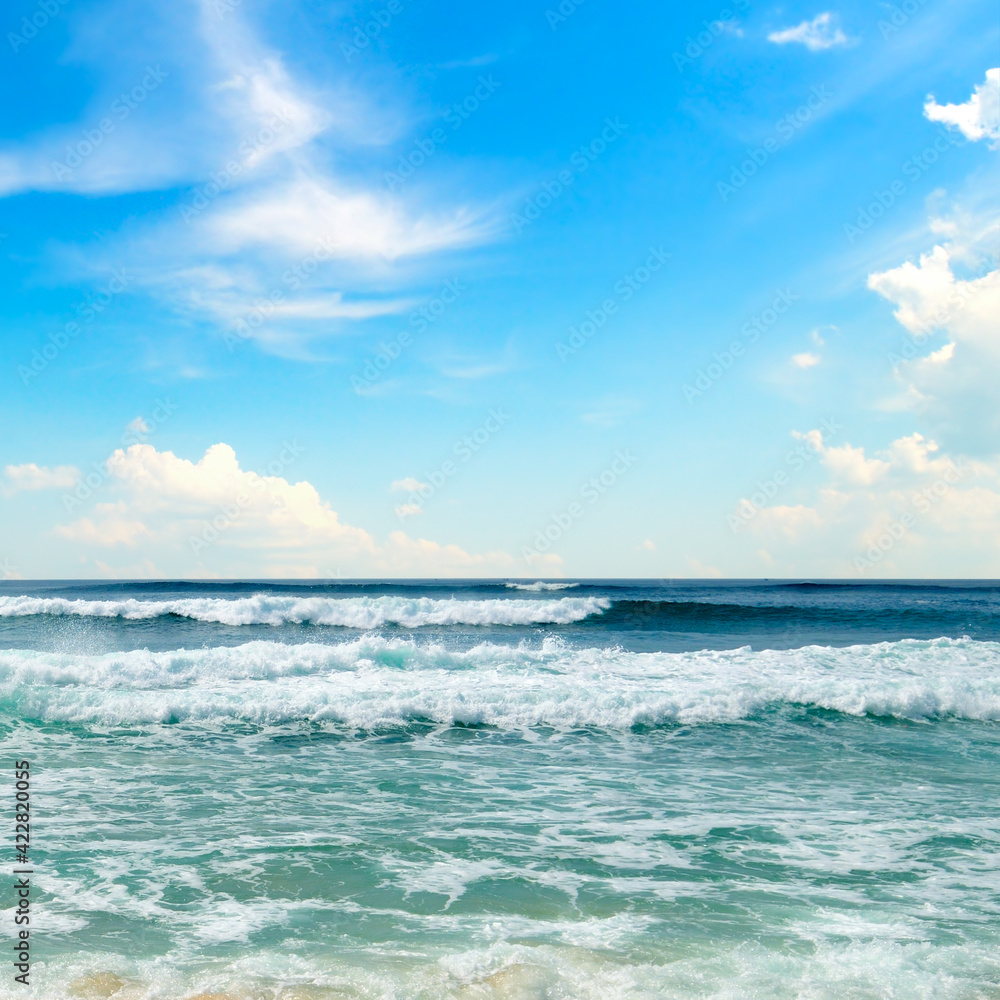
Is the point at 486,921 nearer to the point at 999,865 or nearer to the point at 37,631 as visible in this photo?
the point at 999,865

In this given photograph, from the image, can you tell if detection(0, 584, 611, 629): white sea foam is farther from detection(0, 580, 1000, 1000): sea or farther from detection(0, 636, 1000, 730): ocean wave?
detection(0, 580, 1000, 1000): sea

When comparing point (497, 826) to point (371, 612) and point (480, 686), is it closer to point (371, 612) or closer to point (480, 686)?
point (480, 686)

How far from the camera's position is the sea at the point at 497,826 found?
5160 mm

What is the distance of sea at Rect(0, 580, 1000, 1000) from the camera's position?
516 centimetres

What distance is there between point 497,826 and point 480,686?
7322 mm

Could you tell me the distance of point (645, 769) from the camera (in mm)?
10734

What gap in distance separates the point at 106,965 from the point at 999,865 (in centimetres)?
816

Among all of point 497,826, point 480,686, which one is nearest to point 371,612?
point 480,686

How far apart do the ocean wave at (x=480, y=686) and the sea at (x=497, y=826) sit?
0.27ft

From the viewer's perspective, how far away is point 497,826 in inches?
323

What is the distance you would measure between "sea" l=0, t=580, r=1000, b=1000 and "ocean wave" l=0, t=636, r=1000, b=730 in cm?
8

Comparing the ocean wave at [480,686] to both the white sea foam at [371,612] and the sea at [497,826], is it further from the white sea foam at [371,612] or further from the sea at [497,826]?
the white sea foam at [371,612]

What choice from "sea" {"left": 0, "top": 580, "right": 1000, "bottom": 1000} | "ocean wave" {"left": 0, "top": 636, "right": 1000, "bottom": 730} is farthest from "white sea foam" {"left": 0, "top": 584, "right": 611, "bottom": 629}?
"sea" {"left": 0, "top": 580, "right": 1000, "bottom": 1000}

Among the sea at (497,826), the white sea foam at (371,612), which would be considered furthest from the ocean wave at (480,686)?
the white sea foam at (371,612)
